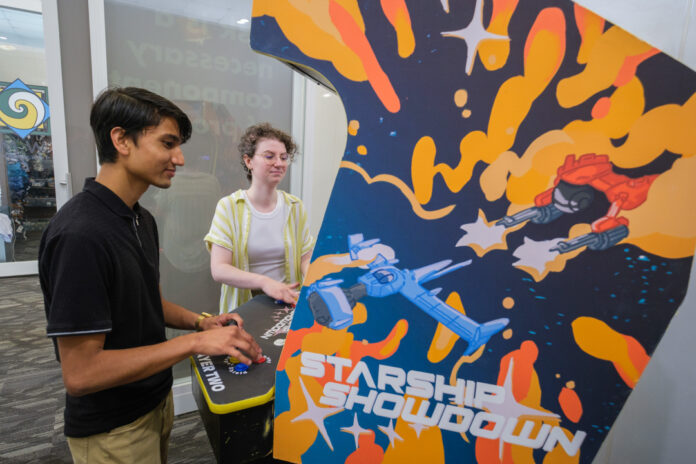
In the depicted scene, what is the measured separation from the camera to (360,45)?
22.5 inches

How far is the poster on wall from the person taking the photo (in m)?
0.52

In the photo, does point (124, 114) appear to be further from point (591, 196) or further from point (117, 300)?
point (591, 196)

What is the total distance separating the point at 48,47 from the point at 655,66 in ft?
7.56

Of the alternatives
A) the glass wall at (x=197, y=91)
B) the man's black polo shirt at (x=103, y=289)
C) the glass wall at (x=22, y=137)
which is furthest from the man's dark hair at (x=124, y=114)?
the glass wall at (x=22, y=137)

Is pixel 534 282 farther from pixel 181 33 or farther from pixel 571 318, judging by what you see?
pixel 181 33

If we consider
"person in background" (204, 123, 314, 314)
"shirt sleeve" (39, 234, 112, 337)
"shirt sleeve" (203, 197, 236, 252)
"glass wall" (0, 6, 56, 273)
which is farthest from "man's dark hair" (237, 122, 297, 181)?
"glass wall" (0, 6, 56, 273)

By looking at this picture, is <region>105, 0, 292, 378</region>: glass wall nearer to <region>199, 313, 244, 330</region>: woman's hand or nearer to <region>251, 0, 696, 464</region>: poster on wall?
<region>199, 313, 244, 330</region>: woman's hand

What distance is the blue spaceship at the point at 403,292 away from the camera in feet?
1.94

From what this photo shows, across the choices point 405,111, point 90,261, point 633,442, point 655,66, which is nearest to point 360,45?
point 405,111

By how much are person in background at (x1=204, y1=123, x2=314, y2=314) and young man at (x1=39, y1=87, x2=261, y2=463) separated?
0.47 metres

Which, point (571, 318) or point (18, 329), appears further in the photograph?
point (18, 329)

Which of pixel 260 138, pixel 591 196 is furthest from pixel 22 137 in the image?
pixel 591 196

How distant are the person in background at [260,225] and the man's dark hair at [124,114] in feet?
2.06

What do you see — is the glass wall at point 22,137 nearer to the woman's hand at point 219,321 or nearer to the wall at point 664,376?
the woman's hand at point 219,321
